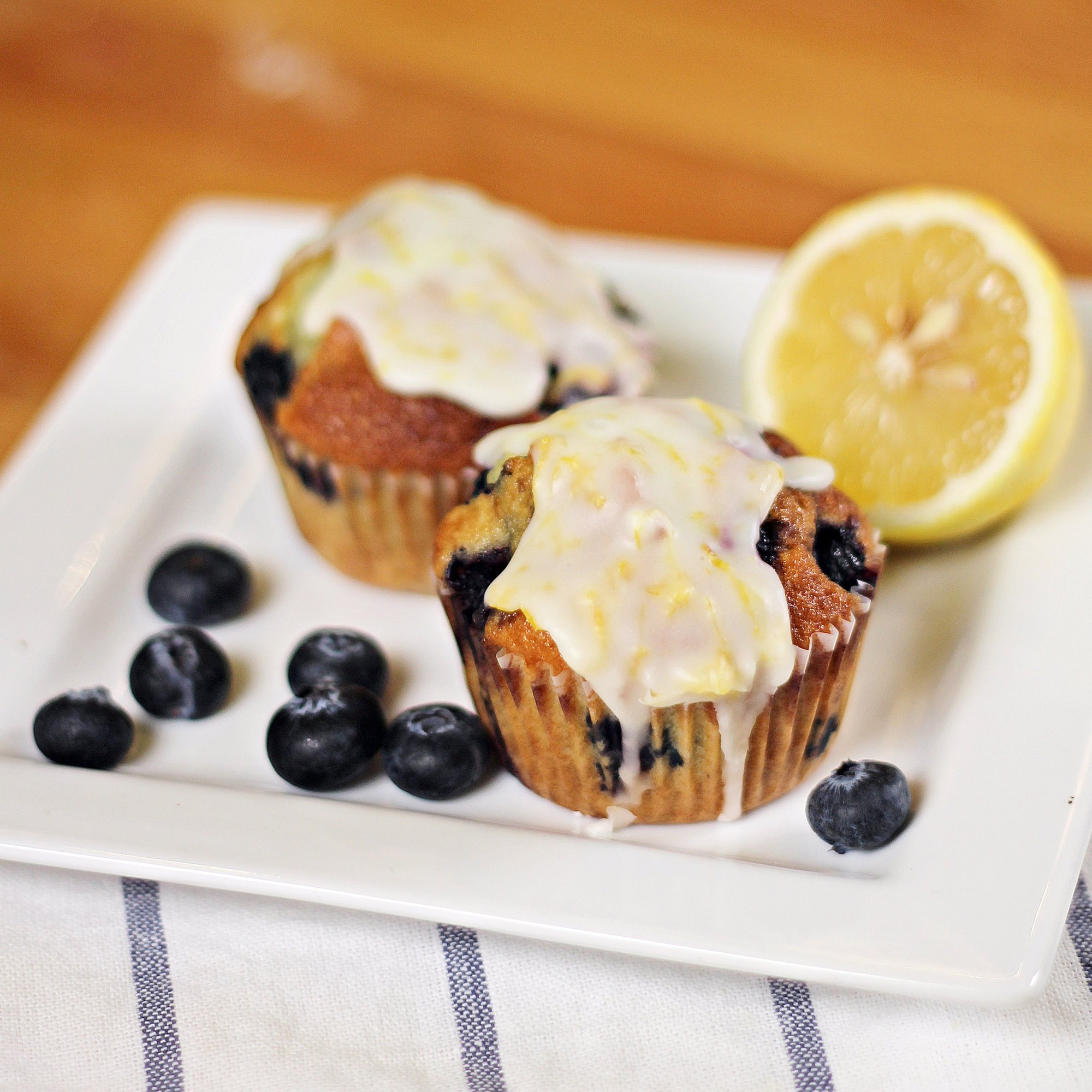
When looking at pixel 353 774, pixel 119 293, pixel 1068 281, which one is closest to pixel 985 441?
pixel 1068 281

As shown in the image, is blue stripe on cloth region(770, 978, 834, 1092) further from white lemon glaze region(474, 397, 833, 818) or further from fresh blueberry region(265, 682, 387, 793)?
fresh blueberry region(265, 682, 387, 793)

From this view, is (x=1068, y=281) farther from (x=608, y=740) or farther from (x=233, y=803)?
(x=233, y=803)

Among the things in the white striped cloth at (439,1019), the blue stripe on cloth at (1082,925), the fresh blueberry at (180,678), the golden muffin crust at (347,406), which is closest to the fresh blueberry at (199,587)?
the fresh blueberry at (180,678)

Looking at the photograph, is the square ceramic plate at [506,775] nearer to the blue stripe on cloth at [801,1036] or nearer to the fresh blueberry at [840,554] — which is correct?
the blue stripe on cloth at [801,1036]

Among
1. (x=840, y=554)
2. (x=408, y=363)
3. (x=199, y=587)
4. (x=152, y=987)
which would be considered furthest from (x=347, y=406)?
(x=152, y=987)

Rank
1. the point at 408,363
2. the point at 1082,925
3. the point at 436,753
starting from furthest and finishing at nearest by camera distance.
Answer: the point at 408,363
the point at 436,753
the point at 1082,925

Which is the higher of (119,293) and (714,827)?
(714,827)

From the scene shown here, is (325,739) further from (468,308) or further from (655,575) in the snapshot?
(468,308)
